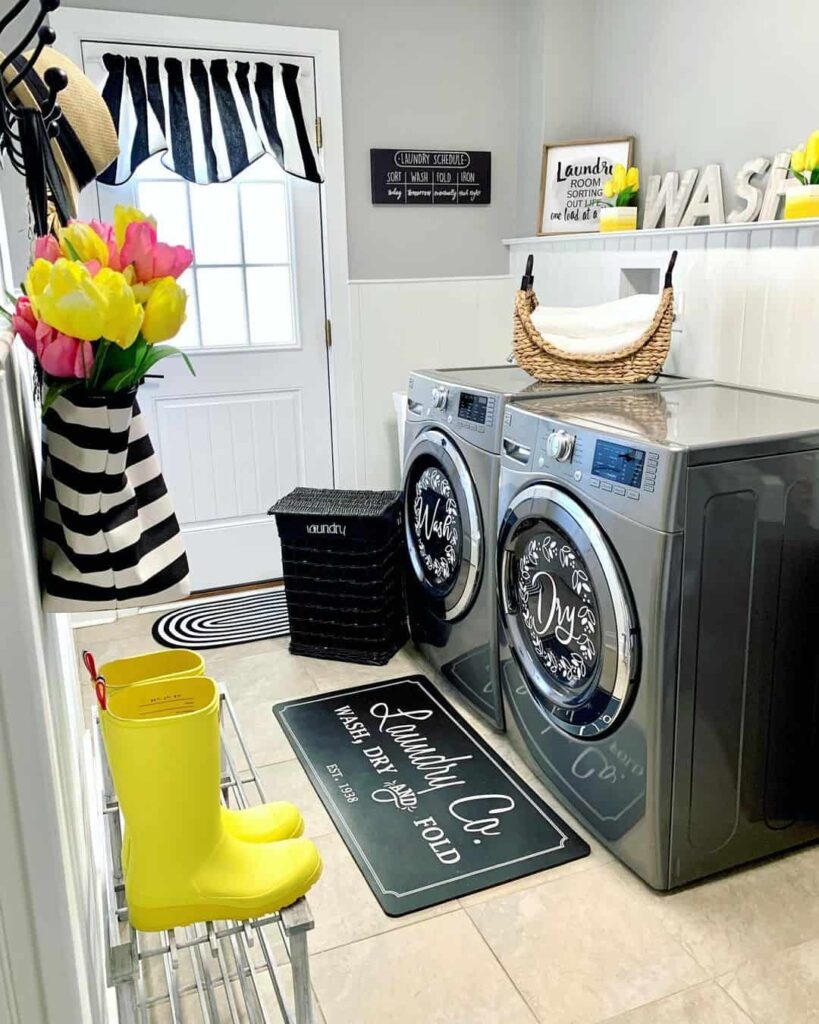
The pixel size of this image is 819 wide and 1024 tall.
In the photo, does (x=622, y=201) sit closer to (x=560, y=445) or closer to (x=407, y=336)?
(x=407, y=336)

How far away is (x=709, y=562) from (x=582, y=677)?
436 millimetres

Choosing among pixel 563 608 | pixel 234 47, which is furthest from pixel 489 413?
pixel 234 47

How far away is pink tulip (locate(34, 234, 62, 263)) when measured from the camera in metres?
0.90

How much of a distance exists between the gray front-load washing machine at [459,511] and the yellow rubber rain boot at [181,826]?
1.26m

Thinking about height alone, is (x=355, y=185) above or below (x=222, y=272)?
above

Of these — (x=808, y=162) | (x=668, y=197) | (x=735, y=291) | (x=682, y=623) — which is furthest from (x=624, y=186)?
(x=682, y=623)

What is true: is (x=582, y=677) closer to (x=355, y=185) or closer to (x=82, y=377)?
(x=82, y=377)

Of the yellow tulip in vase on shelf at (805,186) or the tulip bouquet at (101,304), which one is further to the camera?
the yellow tulip in vase on shelf at (805,186)

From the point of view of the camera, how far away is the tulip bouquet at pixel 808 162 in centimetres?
233

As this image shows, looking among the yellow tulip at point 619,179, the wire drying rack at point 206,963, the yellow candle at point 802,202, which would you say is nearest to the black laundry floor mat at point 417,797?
the wire drying rack at point 206,963

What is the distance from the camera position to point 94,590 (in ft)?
3.24

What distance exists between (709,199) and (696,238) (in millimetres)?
244

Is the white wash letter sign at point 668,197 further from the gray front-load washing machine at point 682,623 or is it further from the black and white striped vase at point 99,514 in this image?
the black and white striped vase at point 99,514

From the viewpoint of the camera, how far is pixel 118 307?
0.85 metres
